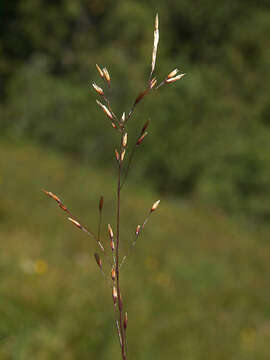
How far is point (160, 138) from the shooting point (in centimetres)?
1509

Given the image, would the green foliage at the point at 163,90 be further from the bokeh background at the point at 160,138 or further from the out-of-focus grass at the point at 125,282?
the out-of-focus grass at the point at 125,282

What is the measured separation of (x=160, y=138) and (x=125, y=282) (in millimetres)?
10687

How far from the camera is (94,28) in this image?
17.1 meters

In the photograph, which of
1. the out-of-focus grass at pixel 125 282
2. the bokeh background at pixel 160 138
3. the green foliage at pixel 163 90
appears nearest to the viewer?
the out-of-focus grass at pixel 125 282

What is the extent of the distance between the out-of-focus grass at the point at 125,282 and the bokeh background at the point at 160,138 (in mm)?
48

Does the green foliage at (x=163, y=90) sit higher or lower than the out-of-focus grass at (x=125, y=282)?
higher

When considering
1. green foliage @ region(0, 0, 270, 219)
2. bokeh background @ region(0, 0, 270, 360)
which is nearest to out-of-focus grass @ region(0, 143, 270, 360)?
bokeh background @ region(0, 0, 270, 360)

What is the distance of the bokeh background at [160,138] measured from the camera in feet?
22.2

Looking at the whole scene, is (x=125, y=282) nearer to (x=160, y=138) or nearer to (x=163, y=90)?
(x=160, y=138)

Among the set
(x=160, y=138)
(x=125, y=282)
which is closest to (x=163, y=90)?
(x=160, y=138)

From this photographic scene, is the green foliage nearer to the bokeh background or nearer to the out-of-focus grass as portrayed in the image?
the bokeh background

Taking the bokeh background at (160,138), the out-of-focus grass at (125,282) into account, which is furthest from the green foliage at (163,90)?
the out-of-focus grass at (125,282)

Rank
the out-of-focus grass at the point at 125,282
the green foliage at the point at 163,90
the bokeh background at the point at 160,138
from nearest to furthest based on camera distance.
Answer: the out-of-focus grass at the point at 125,282
the bokeh background at the point at 160,138
the green foliage at the point at 163,90

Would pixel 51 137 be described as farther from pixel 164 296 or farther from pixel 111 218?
pixel 164 296
